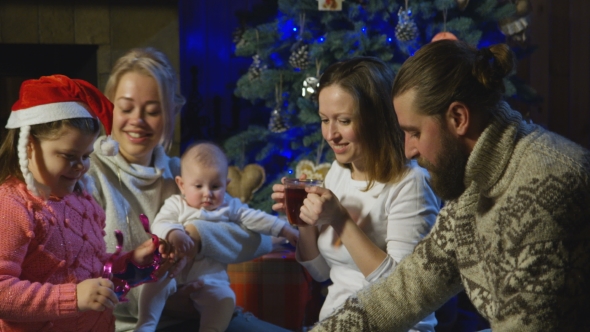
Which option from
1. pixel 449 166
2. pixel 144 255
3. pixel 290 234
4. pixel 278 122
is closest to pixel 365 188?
pixel 290 234

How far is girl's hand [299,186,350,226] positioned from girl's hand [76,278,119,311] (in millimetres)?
616

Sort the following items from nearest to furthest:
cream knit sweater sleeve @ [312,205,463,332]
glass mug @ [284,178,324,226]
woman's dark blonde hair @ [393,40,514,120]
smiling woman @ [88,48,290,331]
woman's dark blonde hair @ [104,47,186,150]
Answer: woman's dark blonde hair @ [393,40,514,120] < cream knit sweater sleeve @ [312,205,463,332] < glass mug @ [284,178,324,226] < smiling woman @ [88,48,290,331] < woman's dark blonde hair @ [104,47,186,150]

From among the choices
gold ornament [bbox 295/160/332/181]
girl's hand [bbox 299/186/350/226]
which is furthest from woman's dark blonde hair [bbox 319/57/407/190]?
gold ornament [bbox 295/160/332/181]

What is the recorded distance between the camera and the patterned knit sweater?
131cm

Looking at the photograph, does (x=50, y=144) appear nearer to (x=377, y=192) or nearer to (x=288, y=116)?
(x=377, y=192)

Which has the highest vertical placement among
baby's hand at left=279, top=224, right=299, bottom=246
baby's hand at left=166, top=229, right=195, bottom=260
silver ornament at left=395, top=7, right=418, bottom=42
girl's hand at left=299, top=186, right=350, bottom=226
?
silver ornament at left=395, top=7, right=418, bottom=42

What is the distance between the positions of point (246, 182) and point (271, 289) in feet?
3.42

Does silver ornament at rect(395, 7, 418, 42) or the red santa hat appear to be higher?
silver ornament at rect(395, 7, 418, 42)

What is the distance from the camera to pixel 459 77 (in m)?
1.52

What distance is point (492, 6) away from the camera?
3.81 metres

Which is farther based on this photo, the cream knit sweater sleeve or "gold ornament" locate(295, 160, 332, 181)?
"gold ornament" locate(295, 160, 332, 181)

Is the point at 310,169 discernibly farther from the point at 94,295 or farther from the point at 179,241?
the point at 94,295

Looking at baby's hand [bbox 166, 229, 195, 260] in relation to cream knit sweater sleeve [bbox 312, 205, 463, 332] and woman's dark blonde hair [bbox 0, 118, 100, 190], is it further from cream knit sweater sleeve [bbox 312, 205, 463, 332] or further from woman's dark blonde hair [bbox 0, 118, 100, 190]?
cream knit sweater sleeve [bbox 312, 205, 463, 332]

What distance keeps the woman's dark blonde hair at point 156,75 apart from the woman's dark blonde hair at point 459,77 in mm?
1174
